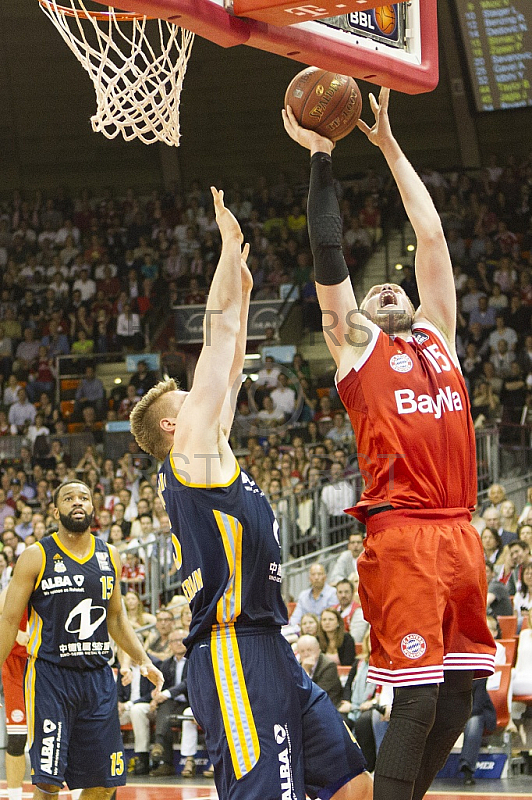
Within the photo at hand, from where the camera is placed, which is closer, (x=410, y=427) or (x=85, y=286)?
(x=410, y=427)

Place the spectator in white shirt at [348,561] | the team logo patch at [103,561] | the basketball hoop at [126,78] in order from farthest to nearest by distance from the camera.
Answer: the spectator in white shirt at [348,561]
the team logo patch at [103,561]
the basketball hoop at [126,78]

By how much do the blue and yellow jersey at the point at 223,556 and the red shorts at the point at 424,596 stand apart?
38cm

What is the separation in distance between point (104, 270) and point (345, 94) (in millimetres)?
15667

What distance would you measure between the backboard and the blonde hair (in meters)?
1.35

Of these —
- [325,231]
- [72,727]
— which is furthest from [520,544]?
[325,231]

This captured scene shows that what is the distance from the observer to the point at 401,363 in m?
4.12

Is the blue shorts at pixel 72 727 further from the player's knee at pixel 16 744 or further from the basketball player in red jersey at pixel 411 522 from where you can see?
the basketball player in red jersey at pixel 411 522

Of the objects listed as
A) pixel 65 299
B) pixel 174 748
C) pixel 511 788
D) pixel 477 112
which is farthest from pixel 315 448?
pixel 477 112

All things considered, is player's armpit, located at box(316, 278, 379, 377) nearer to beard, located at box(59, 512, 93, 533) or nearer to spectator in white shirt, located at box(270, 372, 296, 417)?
beard, located at box(59, 512, 93, 533)

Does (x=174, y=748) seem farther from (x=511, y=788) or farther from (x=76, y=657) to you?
(x=76, y=657)

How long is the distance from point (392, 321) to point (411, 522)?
86 cm

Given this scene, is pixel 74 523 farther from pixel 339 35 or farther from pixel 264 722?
pixel 339 35

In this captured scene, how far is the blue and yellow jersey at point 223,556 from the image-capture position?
3818 millimetres

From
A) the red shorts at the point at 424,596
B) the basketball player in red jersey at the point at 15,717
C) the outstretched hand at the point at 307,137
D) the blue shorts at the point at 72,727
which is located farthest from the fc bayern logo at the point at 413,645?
the basketball player in red jersey at the point at 15,717
